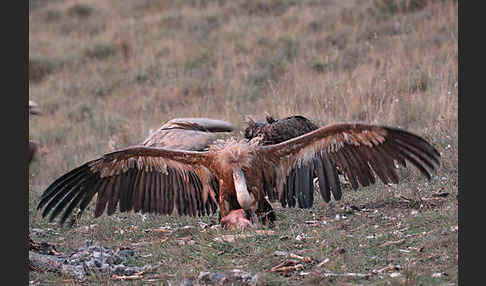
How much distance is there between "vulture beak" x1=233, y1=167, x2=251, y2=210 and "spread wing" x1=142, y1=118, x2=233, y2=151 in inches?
59.8

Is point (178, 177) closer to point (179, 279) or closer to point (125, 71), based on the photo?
point (179, 279)

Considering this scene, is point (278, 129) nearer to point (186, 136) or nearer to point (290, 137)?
point (290, 137)

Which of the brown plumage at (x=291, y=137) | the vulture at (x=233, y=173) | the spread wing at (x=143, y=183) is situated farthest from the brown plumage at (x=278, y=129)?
the spread wing at (x=143, y=183)

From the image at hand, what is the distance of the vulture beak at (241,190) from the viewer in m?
6.28

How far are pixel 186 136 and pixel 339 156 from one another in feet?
8.40

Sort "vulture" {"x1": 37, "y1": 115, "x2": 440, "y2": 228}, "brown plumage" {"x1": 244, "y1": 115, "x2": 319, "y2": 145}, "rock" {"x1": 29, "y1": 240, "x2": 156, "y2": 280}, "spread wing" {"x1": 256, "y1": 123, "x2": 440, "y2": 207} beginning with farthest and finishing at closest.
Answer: "brown plumage" {"x1": 244, "y1": 115, "x2": 319, "y2": 145} < "vulture" {"x1": 37, "y1": 115, "x2": 440, "y2": 228} < "spread wing" {"x1": 256, "y1": 123, "x2": 440, "y2": 207} < "rock" {"x1": 29, "y1": 240, "x2": 156, "y2": 280}

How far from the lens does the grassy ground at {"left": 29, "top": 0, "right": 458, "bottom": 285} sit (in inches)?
231

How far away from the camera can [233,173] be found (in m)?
6.58

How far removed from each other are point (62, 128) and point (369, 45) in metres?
5.95

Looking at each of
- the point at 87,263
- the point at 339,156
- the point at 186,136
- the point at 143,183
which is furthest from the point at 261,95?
the point at 87,263

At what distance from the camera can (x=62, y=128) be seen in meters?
13.2

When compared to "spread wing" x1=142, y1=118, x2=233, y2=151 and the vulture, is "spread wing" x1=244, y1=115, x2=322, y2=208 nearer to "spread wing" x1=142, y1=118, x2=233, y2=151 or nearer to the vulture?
the vulture

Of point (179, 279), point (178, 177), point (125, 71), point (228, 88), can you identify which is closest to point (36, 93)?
point (125, 71)

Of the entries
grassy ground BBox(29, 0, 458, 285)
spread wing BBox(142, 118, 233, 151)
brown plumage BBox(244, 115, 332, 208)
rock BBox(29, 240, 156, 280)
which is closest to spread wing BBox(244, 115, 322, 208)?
brown plumage BBox(244, 115, 332, 208)
